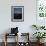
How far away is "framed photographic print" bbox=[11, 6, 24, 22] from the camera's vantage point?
667 cm

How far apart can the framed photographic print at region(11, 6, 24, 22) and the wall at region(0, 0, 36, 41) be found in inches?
5.0

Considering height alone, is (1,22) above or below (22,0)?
below

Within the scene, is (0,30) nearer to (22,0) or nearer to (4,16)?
(4,16)

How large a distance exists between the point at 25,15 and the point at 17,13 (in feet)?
1.16

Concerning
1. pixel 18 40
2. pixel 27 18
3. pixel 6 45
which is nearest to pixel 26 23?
pixel 27 18

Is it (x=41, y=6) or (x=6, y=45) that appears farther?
(x=41, y=6)

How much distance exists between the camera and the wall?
6656 mm

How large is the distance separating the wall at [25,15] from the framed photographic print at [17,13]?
0.42 ft

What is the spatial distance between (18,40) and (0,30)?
885mm

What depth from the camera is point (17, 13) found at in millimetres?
6691

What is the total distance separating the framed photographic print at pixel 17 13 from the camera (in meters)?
6.67

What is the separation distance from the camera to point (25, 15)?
6711mm

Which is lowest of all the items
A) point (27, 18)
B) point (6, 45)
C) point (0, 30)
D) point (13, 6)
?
point (6, 45)

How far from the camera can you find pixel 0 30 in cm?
671
